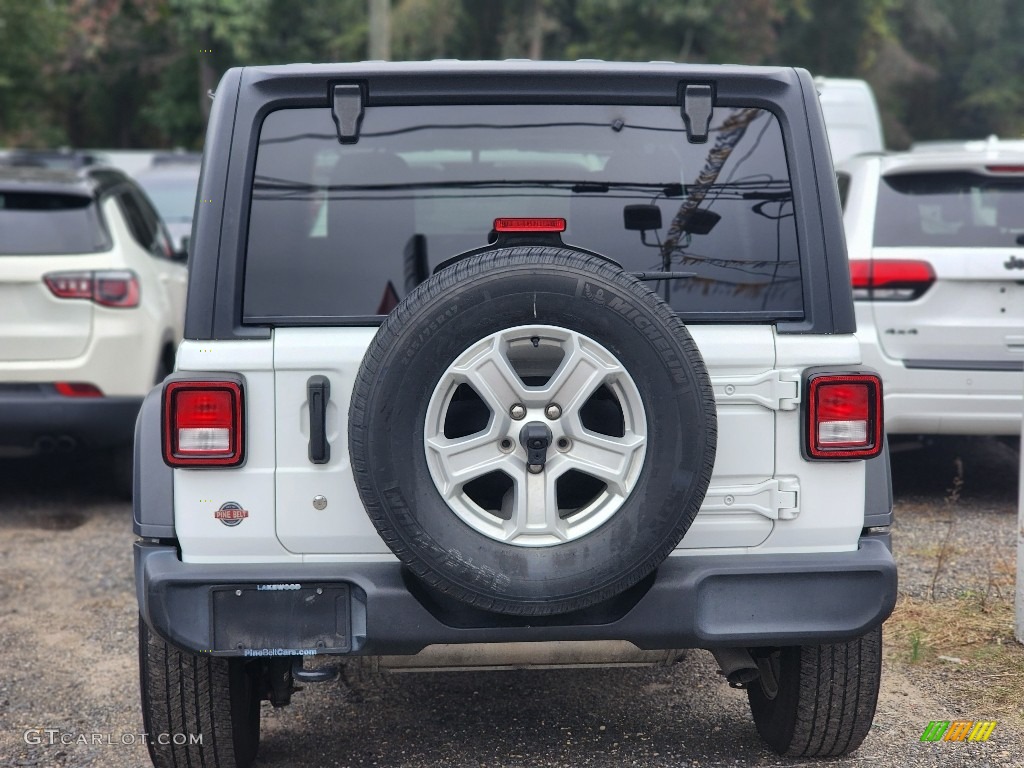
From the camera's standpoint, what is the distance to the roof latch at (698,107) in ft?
10.5

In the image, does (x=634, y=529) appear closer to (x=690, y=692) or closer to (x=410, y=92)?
(x=410, y=92)

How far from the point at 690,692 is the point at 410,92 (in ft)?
7.15

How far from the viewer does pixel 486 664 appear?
3211 millimetres

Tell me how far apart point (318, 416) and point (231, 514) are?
323 mm

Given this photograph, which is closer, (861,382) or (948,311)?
(861,382)

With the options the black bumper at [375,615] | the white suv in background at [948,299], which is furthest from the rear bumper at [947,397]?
the black bumper at [375,615]

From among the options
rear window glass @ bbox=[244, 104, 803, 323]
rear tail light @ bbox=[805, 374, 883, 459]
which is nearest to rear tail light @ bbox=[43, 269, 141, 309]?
rear window glass @ bbox=[244, 104, 803, 323]

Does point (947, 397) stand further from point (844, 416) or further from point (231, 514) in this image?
point (231, 514)

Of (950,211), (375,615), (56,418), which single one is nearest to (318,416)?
(375,615)

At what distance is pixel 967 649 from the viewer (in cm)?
454

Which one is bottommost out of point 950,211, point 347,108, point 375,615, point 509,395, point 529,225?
point 375,615

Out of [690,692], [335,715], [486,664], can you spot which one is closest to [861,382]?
[486,664]

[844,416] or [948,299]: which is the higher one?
[844,416]

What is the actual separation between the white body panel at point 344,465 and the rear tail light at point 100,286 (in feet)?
11.2
